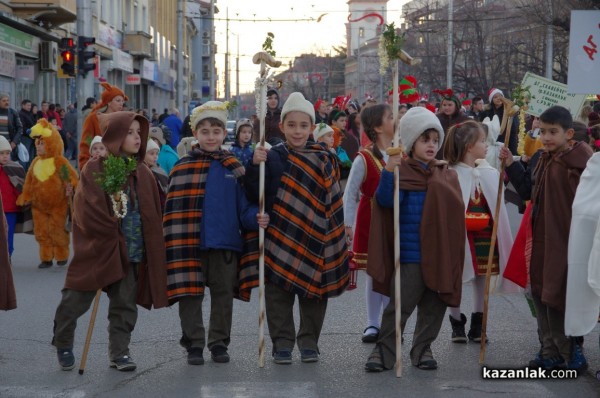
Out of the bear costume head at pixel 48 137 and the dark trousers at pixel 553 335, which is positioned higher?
the bear costume head at pixel 48 137

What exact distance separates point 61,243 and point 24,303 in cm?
246

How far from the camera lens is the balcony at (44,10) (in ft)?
102

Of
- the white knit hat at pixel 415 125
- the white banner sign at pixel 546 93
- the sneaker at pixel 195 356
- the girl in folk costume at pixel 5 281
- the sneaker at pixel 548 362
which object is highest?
the white banner sign at pixel 546 93

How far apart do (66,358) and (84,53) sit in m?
17.8

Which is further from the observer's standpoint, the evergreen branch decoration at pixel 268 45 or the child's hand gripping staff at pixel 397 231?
the evergreen branch decoration at pixel 268 45

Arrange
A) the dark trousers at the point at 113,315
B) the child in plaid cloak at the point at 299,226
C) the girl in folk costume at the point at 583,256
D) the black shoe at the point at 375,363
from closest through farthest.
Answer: the girl in folk costume at the point at 583,256
the black shoe at the point at 375,363
the dark trousers at the point at 113,315
the child in plaid cloak at the point at 299,226

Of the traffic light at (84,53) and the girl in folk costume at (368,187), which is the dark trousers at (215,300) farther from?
the traffic light at (84,53)

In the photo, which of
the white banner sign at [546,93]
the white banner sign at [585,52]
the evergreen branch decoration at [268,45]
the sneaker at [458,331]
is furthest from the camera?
the white banner sign at [546,93]

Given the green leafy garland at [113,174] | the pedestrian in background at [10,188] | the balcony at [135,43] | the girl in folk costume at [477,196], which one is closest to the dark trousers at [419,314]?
the girl in folk costume at [477,196]

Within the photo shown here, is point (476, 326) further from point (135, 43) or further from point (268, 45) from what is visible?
point (135, 43)

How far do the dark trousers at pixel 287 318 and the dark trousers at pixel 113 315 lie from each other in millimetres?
908

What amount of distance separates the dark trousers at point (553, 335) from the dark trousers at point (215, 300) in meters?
1.99

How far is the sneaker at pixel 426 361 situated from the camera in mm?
7492

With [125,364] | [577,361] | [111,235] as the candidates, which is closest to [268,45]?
[111,235]
